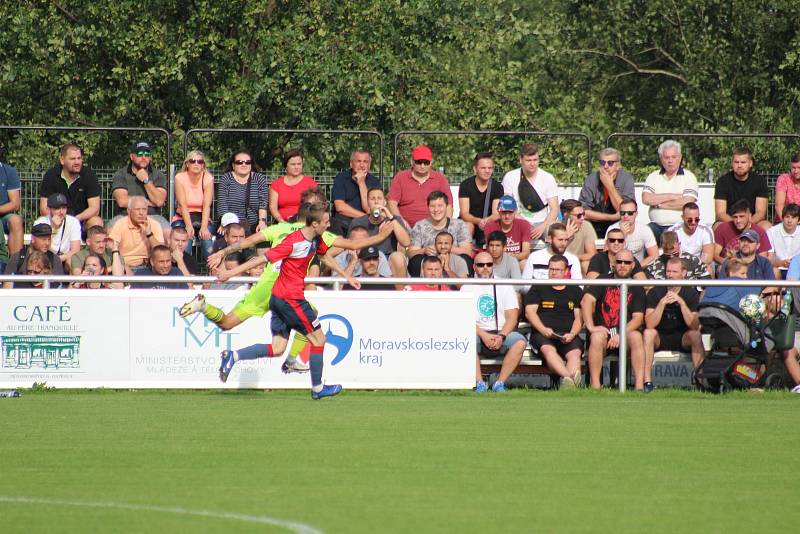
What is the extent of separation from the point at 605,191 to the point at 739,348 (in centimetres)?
357

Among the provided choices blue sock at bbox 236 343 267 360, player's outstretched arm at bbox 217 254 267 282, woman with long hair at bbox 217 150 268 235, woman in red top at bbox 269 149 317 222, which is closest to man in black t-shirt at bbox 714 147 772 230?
woman in red top at bbox 269 149 317 222

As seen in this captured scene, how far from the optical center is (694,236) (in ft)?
52.8

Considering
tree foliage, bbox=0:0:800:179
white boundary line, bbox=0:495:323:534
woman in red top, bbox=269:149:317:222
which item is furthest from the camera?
tree foliage, bbox=0:0:800:179

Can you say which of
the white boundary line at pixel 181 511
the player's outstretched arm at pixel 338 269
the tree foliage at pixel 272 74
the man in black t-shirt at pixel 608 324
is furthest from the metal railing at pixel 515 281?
the tree foliage at pixel 272 74

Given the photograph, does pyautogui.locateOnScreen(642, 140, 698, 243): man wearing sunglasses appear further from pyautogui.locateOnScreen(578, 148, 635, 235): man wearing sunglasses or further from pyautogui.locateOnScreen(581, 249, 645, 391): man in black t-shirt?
pyautogui.locateOnScreen(581, 249, 645, 391): man in black t-shirt

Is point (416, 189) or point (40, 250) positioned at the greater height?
point (416, 189)

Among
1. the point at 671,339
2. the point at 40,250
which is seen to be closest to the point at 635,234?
the point at 671,339

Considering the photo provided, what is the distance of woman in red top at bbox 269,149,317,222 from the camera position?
16.7 meters

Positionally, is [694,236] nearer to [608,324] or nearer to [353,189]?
[608,324]

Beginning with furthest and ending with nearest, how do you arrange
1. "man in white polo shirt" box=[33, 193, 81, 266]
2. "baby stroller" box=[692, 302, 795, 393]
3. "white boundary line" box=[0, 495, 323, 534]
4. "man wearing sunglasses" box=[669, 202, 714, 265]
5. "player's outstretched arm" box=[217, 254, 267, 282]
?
"man wearing sunglasses" box=[669, 202, 714, 265], "man in white polo shirt" box=[33, 193, 81, 266], "baby stroller" box=[692, 302, 795, 393], "player's outstretched arm" box=[217, 254, 267, 282], "white boundary line" box=[0, 495, 323, 534]

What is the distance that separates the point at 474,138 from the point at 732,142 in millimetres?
5493

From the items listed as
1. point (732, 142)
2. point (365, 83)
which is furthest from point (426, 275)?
point (732, 142)

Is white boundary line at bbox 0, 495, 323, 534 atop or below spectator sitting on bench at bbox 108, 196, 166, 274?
below

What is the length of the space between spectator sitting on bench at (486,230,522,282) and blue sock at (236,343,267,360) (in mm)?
3115
